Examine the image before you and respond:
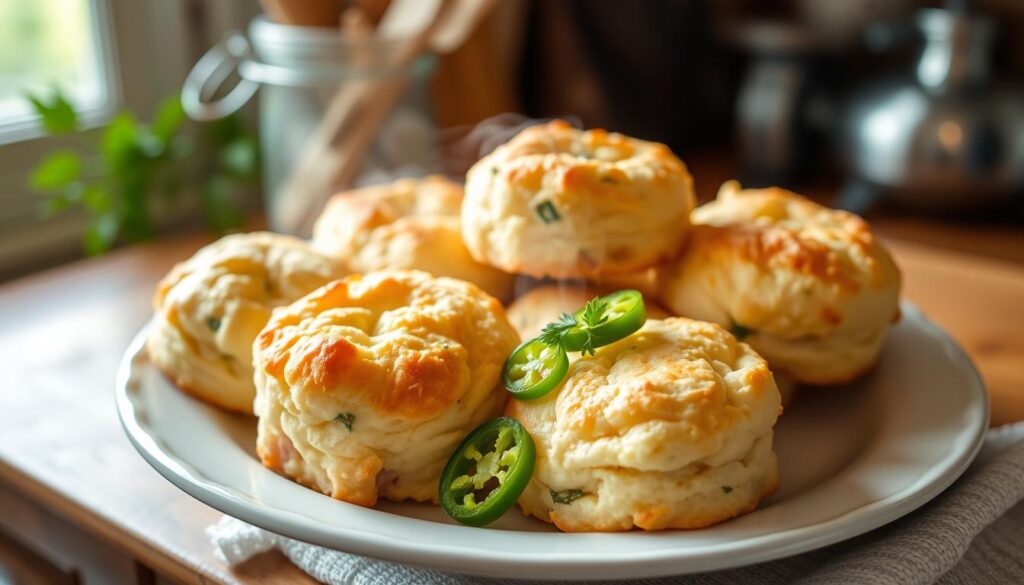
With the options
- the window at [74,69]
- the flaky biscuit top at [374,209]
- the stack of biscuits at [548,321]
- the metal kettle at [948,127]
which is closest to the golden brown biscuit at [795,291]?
the stack of biscuits at [548,321]

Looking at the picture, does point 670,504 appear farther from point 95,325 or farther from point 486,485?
point 95,325

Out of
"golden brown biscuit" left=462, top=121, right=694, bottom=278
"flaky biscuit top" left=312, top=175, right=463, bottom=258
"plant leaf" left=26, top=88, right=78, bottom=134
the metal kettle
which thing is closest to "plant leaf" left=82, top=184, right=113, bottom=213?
"plant leaf" left=26, top=88, right=78, bottom=134

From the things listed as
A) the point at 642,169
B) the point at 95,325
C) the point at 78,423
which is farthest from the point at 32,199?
the point at 642,169

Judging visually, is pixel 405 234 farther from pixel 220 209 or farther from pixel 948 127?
pixel 948 127

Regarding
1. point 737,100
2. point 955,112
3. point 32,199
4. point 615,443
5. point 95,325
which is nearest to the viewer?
point 615,443

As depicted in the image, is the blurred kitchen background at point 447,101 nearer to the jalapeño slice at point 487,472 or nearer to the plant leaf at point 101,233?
the plant leaf at point 101,233

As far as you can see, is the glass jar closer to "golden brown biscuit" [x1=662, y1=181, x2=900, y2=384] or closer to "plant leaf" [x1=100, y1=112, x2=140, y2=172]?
"plant leaf" [x1=100, y1=112, x2=140, y2=172]
